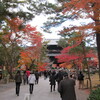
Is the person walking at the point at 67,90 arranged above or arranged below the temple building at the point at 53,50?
below

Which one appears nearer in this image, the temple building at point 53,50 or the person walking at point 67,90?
the person walking at point 67,90

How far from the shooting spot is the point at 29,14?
1241 cm

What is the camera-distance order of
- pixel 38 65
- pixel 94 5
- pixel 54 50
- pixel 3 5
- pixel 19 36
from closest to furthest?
pixel 94 5, pixel 3 5, pixel 19 36, pixel 38 65, pixel 54 50

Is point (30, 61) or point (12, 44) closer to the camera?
point (12, 44)

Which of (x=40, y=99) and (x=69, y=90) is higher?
(x=69, y=90)

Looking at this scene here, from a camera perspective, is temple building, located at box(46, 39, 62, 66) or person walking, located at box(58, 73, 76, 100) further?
temple building, located at box(46, 39, 62, 66)

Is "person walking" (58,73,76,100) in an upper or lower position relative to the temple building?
lower

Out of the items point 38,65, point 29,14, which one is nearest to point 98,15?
point 29,14

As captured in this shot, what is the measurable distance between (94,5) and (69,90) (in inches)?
213

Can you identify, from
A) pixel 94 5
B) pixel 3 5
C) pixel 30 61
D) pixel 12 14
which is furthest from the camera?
pixel 30 61

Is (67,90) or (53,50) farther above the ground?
(53,50)

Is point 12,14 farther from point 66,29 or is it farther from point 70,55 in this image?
point 70,55

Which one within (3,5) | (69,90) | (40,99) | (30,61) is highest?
(3,5)

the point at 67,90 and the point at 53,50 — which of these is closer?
the point at 67,90
